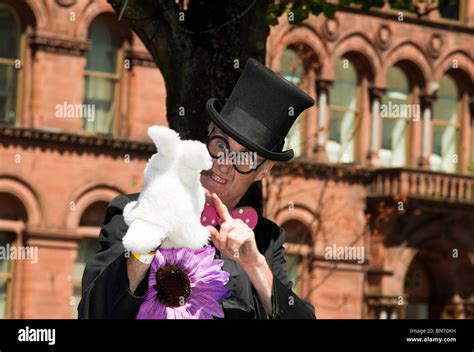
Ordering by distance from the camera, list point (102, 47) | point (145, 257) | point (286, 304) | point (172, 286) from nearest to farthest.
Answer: point (145, 257) < point (172, 286) < point (286, 304) < point (102, 47)

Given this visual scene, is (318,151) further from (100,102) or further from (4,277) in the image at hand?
(4,277)

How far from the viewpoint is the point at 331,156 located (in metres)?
36.6

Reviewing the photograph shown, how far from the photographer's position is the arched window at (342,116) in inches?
1438

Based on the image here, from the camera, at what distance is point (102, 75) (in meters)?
32.5

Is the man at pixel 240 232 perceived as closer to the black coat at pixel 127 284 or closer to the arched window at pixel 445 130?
the black coat at pixel 127 284

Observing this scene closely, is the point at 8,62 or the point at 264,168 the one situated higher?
the point at 8,62

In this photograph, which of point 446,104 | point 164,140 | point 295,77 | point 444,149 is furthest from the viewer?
point 446,104

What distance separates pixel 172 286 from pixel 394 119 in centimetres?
3326

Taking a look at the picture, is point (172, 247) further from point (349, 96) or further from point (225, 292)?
point (349, 96)

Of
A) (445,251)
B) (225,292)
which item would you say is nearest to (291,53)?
(445,251)

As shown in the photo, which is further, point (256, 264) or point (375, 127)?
point (375, 127)

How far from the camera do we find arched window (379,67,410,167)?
37469mm

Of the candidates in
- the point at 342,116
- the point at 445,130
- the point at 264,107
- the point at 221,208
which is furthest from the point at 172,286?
the point at 445,130

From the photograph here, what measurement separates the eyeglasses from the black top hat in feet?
0.22
